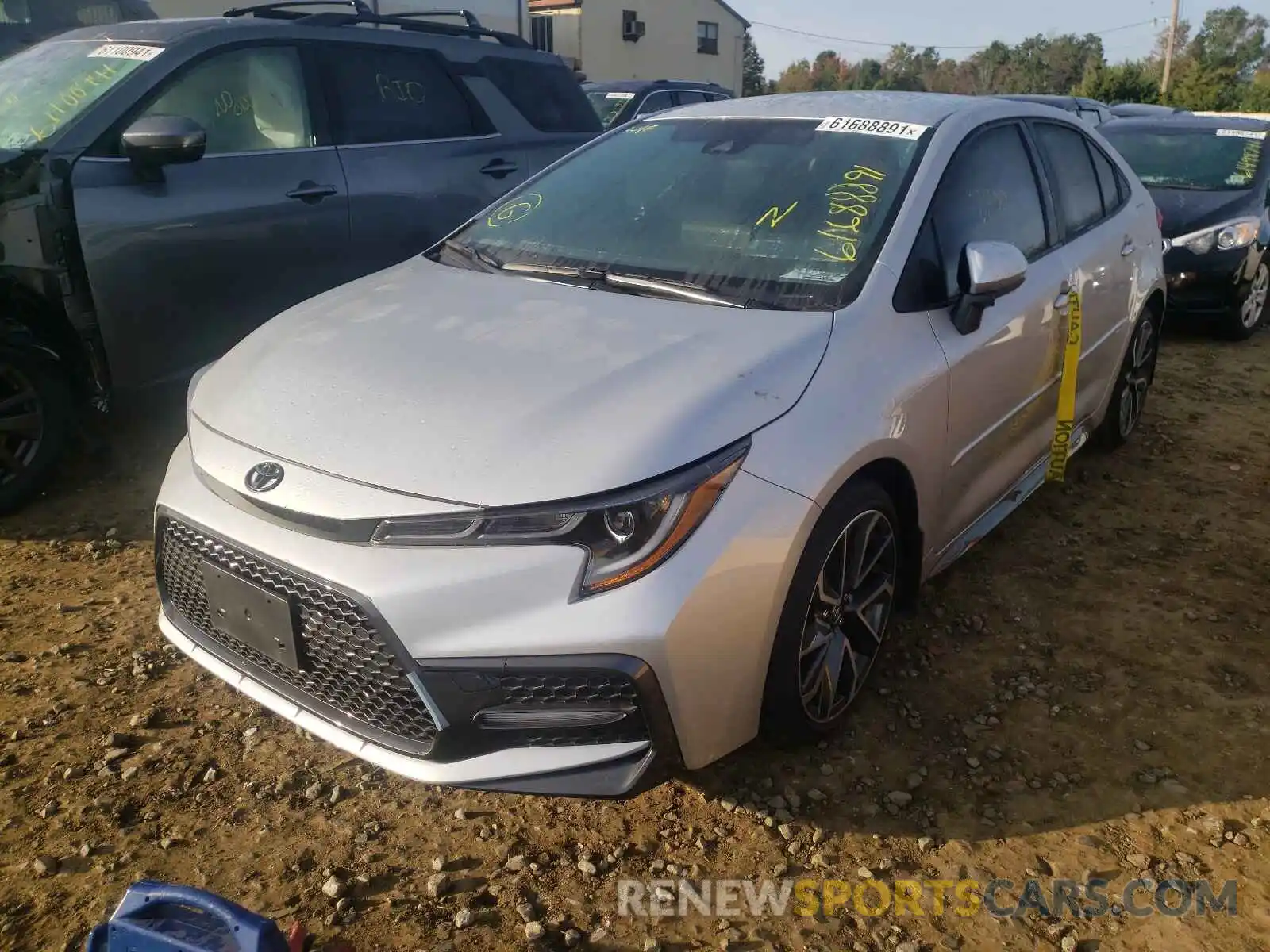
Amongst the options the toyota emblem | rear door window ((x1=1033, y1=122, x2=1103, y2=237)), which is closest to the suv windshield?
rear door window ((x1=1033, y1=122, x2=1103, y2=237))

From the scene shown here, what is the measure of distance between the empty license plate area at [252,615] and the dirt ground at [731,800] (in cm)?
48

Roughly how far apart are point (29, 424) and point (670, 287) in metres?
2.73

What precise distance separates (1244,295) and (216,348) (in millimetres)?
6871

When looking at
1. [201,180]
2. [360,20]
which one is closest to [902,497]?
[201,180]

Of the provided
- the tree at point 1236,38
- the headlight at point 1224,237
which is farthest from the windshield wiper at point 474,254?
the tree at point 1236,38

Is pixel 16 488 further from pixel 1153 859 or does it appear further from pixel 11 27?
pixel 11 27

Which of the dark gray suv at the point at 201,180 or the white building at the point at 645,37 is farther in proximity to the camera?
the white building at the point at 645,37

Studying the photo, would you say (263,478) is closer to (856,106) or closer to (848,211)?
(848,211)

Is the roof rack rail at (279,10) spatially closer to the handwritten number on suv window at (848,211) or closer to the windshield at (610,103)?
the handwritten number on suv window at (848,211)

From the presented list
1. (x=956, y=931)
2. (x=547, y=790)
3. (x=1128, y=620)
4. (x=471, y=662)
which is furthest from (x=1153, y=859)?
(x=471, y=662)

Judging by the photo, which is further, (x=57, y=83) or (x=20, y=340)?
(x=57, y=83)

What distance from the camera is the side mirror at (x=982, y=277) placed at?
286 cm

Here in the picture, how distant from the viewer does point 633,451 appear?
Answer: 216cm

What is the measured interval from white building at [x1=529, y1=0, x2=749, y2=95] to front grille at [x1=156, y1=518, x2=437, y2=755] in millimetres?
28944
